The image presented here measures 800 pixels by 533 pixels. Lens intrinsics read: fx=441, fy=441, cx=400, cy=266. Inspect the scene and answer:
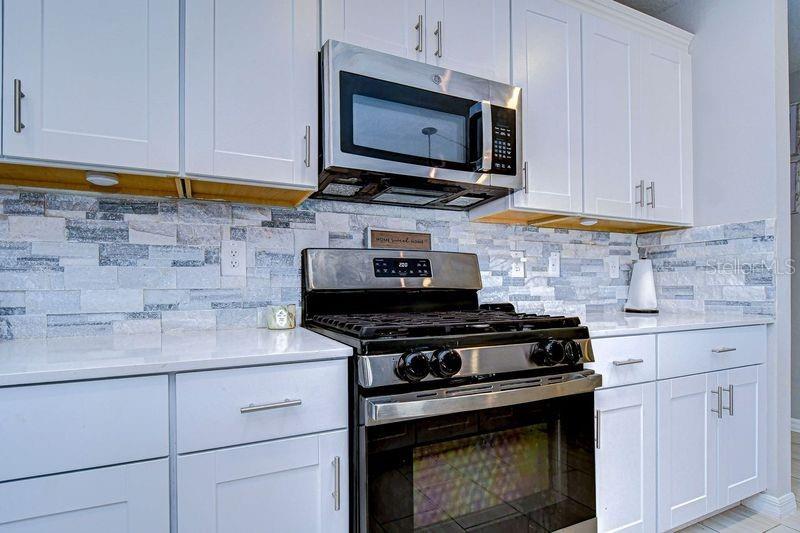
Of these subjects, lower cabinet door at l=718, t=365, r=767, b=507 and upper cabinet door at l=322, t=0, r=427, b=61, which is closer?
upper cabinet door at l=322, t=0, r=427, b=61

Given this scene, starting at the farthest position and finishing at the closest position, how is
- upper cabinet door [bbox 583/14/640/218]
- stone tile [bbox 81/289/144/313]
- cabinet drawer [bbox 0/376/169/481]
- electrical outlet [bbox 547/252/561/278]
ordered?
1. electrical outlet [bbox 547/252/561/278]
2. upper cabinet door [bbox 583/14/640/218]
3. stone tile [bbox 81/289/144/313]
4. cabinet drawer [bbox 0/376/169/481]

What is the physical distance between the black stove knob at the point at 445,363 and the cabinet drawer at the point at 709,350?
1.02 m

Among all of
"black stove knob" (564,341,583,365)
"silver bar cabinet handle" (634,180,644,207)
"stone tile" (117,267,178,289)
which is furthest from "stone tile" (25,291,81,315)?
"silver bar cabinet handle" (634,180,644,207)

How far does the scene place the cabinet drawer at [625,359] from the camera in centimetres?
160

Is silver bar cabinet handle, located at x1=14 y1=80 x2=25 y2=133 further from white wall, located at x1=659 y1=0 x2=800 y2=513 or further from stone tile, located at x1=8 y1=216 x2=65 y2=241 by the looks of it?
white wall, located at x1=659 y1=0 x2=800 y2=513

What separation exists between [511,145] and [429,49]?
0.49 m

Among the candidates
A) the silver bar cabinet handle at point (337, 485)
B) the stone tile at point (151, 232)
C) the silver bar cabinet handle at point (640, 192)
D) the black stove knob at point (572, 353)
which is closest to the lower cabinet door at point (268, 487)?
the silver bar cabinet handle at point (337, 485)

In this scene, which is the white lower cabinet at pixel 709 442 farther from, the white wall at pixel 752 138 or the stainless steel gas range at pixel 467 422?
the stainless steel gas range at pixel 467 422

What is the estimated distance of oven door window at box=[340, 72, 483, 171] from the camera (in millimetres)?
1507

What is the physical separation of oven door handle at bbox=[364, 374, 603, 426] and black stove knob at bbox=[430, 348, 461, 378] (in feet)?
0.24

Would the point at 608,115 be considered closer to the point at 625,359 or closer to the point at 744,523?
the point at 625,359

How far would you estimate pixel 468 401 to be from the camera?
1247 mm

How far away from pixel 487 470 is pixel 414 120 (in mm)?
1214

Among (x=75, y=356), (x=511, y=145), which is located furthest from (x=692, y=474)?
(x=75, y=356)
